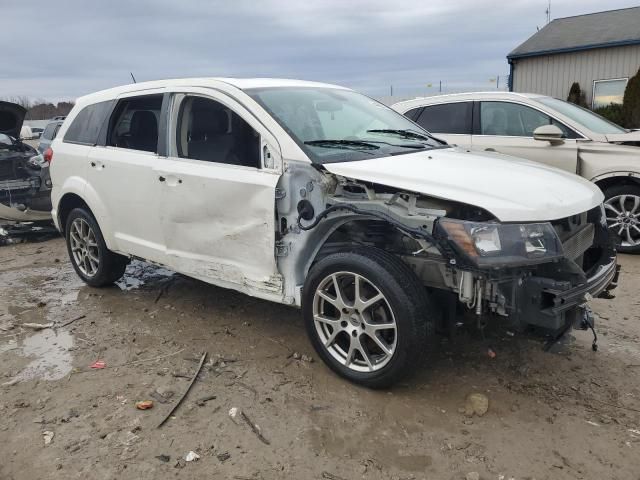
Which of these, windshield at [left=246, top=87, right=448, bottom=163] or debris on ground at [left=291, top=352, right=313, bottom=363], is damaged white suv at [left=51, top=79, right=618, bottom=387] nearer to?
windshield at [left=246, top=87, right=448, bottom=163]

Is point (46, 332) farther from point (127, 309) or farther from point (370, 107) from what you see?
point (370, 107)

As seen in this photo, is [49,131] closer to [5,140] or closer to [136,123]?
[5,140]

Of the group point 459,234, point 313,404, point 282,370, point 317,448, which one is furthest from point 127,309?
point 459,234

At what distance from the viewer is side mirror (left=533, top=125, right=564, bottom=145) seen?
5.83 m

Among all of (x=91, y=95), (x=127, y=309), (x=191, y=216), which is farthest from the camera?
(x=91, y=95)

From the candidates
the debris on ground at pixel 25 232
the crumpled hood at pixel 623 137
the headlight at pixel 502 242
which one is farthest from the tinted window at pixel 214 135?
the debris on ground at pixel 25 232

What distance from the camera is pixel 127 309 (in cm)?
484

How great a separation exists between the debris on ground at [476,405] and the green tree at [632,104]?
14.0 metres

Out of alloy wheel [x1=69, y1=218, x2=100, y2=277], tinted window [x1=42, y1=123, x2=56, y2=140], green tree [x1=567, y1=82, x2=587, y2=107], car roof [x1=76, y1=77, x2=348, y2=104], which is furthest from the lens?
green tree [x1=567, y1=82, x2=587, y2=107]

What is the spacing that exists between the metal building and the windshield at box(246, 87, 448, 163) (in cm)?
1431

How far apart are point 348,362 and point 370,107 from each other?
2259 millimetres

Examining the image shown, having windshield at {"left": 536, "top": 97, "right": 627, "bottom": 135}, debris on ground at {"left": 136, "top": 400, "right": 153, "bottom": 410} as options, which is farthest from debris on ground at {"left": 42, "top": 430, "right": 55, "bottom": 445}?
windshield at {"left": 536, "top": 97, "right": 627, "bottom": 135}

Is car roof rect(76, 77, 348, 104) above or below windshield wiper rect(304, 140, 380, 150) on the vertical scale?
above

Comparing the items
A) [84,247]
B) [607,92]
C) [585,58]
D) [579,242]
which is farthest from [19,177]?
[585,58]
